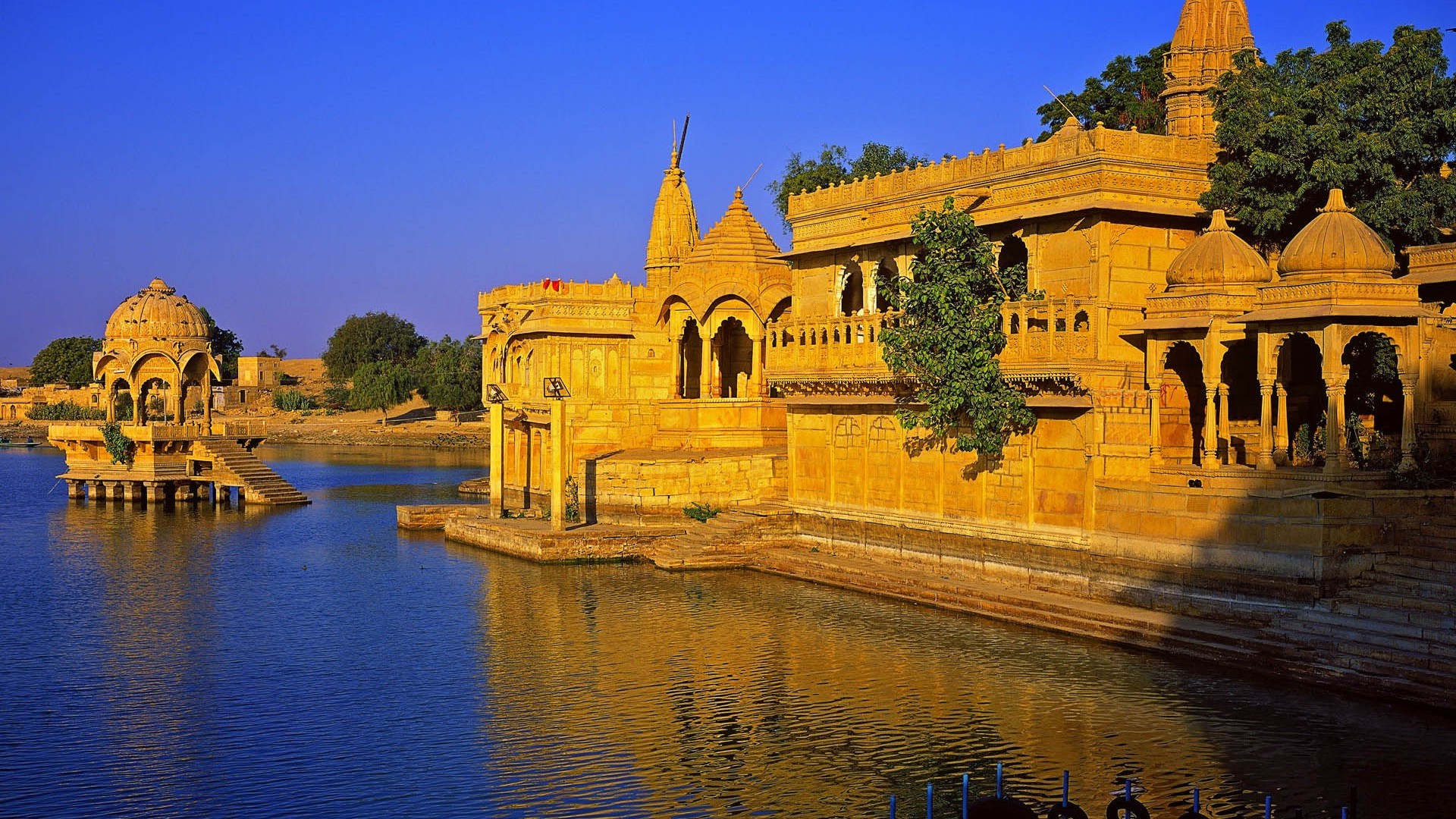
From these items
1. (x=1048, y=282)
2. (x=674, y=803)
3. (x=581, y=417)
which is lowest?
(x=674, y=803)

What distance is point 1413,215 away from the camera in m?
18.9

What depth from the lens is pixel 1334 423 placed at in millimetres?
16328

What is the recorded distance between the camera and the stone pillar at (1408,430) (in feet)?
53.8

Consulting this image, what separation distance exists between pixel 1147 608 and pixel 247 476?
26.2 meters

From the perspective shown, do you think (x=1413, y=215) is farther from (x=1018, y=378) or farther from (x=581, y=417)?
(x=581, y=417)

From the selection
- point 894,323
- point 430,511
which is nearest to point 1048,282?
point 894,323

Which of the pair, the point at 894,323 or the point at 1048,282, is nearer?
the point at 1048,282

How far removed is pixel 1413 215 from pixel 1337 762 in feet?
30.6

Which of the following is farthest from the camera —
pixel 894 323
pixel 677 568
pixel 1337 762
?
pixel 677 568

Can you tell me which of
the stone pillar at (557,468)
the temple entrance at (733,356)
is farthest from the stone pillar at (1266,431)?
the temple entrance at (733,356)

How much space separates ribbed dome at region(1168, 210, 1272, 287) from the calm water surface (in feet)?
16.1

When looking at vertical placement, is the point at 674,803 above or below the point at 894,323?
below

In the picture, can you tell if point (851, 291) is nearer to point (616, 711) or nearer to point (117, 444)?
point (616, 711)

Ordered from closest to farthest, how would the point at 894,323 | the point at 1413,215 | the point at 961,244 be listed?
the point at 1413,215, the point at 961,244, the point at 894,323
